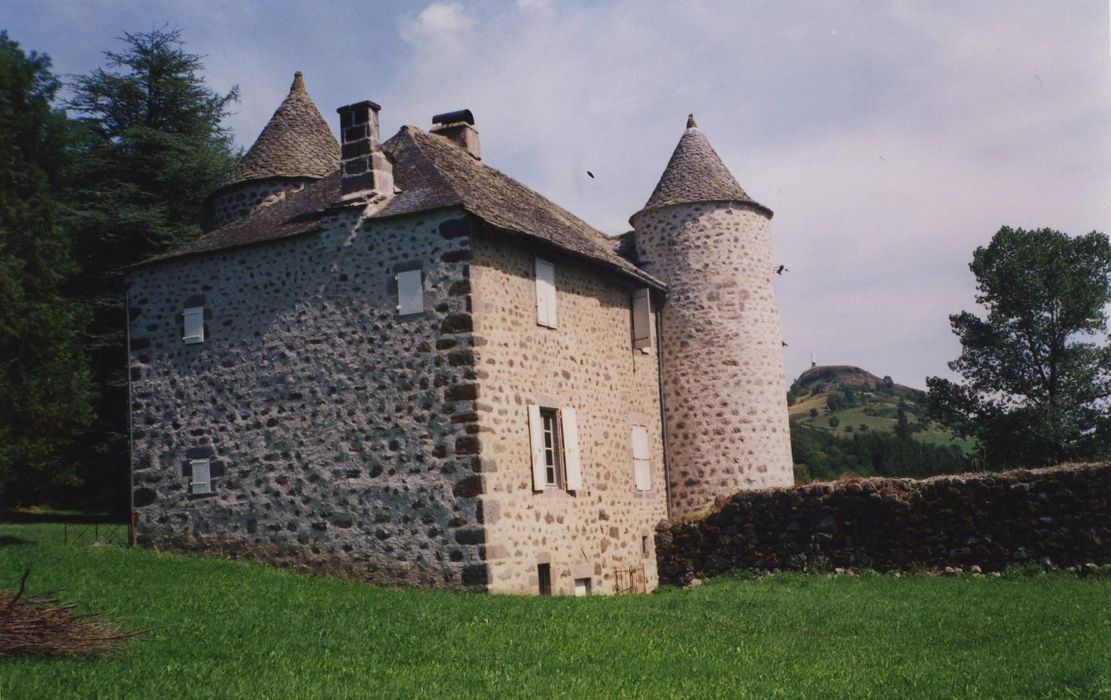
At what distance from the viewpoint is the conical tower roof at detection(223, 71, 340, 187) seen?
20.0 meters

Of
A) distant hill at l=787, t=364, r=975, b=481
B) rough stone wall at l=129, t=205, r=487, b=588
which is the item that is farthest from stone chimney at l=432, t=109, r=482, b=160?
distant hill at l=787, t=364, r=975, b=481

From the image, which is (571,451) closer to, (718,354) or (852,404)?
(718,354)

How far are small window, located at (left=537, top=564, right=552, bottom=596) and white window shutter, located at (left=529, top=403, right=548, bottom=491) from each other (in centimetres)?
118

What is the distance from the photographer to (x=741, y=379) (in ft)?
69.3

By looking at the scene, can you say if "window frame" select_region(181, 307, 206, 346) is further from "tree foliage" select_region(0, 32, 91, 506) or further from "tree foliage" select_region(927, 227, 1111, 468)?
"tree foliage" select_region(927, 227, 1111, 468)

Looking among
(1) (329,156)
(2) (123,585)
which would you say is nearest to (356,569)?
(2) (123,585)

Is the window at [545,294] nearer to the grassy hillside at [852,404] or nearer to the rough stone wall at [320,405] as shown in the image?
the rough stone wall at [320,405]

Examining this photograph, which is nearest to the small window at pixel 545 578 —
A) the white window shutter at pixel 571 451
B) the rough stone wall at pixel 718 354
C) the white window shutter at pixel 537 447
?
the white window shutter at pixel 537 447

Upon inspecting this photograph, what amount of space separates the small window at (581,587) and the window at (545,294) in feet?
13.5

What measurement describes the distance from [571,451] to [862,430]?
5088 centimetres

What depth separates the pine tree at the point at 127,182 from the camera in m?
25.9

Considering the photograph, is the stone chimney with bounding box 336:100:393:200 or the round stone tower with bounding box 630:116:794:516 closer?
the stone chimney with bounding box 336:100:393:200

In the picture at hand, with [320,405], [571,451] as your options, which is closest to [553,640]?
[571,451]

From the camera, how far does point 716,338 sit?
21.2m
